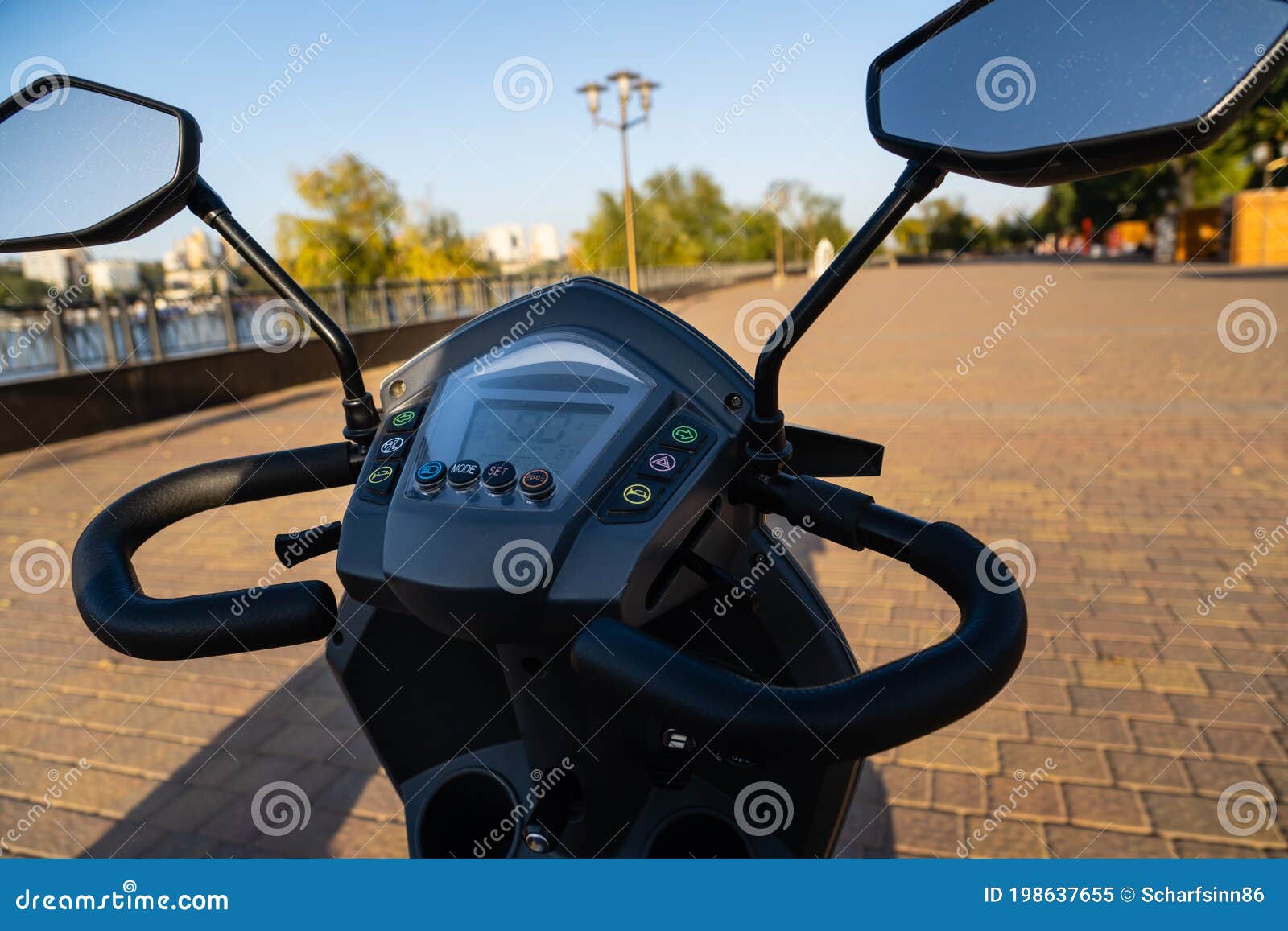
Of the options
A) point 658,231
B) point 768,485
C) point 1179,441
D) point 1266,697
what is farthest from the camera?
point 658,231

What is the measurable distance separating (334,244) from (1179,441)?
105 feet

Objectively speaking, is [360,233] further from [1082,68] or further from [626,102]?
[1082,68]

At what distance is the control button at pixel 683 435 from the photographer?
1111 mm

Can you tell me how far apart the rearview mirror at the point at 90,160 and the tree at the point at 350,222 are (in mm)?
33794

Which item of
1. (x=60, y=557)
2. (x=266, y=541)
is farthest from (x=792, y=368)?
(x=60, y=557)

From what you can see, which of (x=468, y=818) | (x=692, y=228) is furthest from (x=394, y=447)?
(x=692, y=228)

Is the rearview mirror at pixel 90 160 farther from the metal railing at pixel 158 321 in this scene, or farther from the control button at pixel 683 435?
the metal railing at pixel 158 321

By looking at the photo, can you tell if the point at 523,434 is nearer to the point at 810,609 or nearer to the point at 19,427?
the point at 810,609

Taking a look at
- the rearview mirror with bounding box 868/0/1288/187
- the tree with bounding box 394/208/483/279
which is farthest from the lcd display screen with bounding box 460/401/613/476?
the tree with bounding box 394/208/483/279

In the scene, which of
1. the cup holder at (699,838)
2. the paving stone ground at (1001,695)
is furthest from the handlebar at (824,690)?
the paving stone ground at (1001,695)

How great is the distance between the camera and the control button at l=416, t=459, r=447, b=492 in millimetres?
1086

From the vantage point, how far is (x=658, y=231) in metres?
49.9

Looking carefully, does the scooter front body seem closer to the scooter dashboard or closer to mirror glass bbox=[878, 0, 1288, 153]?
the scooter dashboard

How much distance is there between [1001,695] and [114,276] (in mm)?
15780
